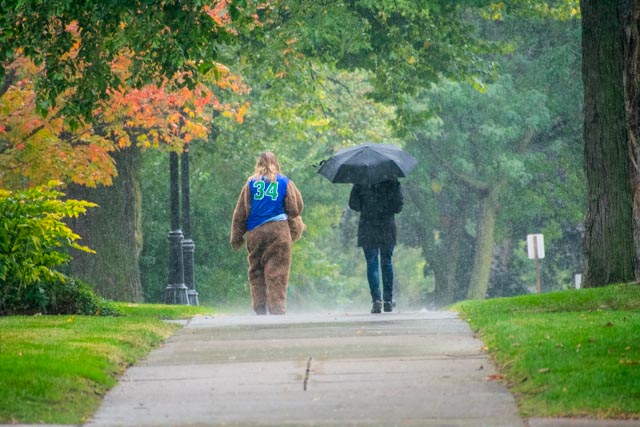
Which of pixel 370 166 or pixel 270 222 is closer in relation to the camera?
pixel 370 166

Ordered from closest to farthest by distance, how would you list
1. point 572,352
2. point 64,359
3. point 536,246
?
1. point 572,352
2. point 64,359
3. point 536,246

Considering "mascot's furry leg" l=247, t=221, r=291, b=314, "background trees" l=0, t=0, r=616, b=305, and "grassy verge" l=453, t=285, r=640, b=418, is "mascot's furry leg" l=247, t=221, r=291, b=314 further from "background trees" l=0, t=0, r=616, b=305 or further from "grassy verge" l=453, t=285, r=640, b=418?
"grassy verge" l=453, t=285, r=640, b=418

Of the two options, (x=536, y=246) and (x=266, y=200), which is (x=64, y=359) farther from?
(x=536, y=246)

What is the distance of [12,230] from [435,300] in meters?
34.7

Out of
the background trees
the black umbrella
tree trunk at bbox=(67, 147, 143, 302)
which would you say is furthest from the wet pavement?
tree trunk at bbox=(67, 147, 143, 302)

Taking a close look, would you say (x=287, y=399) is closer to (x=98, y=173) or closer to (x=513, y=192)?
(x=98, y=173)

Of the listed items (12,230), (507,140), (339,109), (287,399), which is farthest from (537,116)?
(287,399)

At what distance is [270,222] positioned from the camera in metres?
17.0

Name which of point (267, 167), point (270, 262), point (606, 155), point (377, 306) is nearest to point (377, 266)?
point (377, 306)

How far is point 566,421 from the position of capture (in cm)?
754

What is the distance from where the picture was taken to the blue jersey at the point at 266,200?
16797mm

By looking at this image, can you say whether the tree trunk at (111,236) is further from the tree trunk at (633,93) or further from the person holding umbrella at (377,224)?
the tree trunk at (633,93)

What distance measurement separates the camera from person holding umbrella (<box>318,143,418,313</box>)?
54.6 ft

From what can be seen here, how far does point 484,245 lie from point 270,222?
92.6ft
